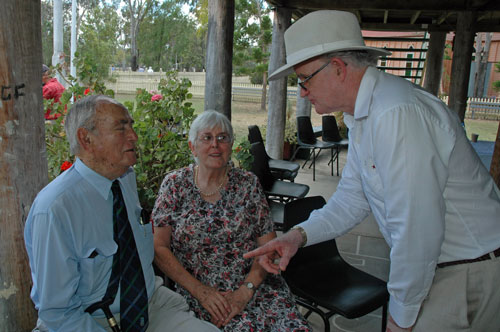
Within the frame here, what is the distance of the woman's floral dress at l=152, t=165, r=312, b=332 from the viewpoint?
7.06 ft

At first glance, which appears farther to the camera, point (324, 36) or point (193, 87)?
point (193, 87)

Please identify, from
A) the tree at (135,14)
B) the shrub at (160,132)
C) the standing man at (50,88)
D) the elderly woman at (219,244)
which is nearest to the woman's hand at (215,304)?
the elderly woman at (219,244)

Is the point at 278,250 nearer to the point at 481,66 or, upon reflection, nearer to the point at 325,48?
the point at 325,48

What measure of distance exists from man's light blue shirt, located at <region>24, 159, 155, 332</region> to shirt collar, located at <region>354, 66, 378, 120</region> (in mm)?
1025

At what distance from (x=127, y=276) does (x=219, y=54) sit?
7.42ft

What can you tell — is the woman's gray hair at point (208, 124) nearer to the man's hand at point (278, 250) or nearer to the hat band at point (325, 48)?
the man's hand at point (278, 250)

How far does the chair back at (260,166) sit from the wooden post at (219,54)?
552 mm

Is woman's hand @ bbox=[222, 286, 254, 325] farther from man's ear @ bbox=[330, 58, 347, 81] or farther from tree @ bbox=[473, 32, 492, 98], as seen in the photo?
tree @ bbox=[473, 32, 492, 98]

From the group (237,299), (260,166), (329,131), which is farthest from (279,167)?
(237,299)

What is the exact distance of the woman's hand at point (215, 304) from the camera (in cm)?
→ 202

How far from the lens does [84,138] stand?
168 centimetres

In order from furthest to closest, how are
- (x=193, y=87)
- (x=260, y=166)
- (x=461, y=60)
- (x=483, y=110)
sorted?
1. (x=483, y=110)
2. (x=193, y=87)
3. (x=461, y=60)
4. (x=260, y=166)

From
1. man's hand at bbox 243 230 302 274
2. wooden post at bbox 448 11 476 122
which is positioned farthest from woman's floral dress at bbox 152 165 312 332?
wooden post at bbox 448 11 476 122

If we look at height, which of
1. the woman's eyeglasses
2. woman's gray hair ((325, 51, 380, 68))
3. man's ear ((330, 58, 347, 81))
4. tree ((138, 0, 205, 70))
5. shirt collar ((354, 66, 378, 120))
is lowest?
the woman's eyeglasses
